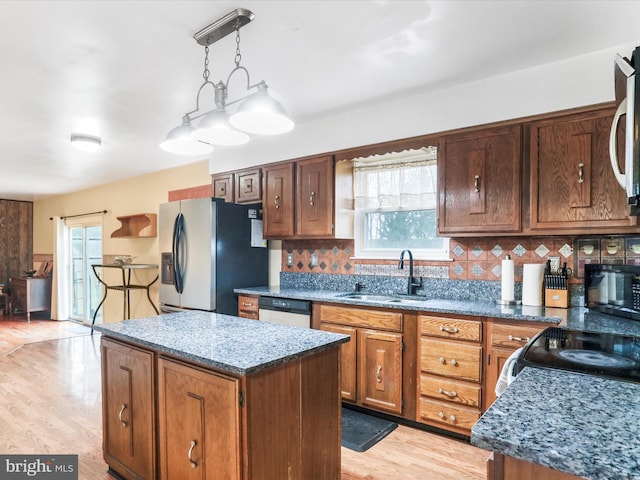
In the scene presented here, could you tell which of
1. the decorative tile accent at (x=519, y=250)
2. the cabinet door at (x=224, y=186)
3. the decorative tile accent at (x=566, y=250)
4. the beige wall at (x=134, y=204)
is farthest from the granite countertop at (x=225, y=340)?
the beige wall at (x=134, y=204)

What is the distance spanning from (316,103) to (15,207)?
7.95 meters

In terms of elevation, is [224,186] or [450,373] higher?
[224,186]

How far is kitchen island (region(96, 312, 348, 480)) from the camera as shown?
1.44 meters

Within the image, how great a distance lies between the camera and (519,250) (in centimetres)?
277

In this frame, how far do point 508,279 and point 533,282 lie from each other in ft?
0.49

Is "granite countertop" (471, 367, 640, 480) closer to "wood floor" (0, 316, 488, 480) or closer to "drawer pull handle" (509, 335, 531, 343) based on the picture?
"drawer pull handle" (509, 335, 531, 343)

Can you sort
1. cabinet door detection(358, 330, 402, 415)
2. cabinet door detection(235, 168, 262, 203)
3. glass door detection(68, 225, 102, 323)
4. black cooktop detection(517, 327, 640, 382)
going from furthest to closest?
glass door detection(68, 225, 102, 323), cabinet door detection(235, 168, 262, 203), cabinet door detection(358, 330, 402, 415), black cooktop detection(517, 327, 640, 382)

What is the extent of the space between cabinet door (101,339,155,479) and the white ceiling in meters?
1.57

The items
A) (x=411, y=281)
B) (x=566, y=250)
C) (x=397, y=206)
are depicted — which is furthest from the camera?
(x=397, y=206)

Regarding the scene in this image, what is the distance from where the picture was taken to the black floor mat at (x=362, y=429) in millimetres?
2527

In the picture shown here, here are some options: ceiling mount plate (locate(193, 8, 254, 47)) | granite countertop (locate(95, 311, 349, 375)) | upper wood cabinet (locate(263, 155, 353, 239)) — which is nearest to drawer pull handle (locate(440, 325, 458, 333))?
granite countertop (locate(95, 311, 349, 375))

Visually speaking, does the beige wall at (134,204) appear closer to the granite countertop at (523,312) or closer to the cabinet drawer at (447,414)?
the granite countertop at (523,312)

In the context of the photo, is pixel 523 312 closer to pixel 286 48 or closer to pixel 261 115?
pixel 261 115

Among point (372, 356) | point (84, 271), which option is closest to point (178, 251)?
point (372, 356)
